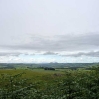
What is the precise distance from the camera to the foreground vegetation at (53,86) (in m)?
10.7

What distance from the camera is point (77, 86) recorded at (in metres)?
11.9

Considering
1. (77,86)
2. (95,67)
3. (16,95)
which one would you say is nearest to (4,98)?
(16,95)

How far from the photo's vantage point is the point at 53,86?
506 inches

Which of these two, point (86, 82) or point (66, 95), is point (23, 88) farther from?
point (86, 82)

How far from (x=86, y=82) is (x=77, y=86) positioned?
147cm

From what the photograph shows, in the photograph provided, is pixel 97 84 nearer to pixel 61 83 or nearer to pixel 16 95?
pixel 61 83

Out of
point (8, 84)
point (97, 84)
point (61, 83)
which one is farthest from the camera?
point (97, 84)

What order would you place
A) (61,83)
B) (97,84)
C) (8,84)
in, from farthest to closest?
(97,84) < (61,83) < (8,84)

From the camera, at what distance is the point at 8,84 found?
11.4 meters

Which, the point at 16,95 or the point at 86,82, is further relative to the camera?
the point at 86,82

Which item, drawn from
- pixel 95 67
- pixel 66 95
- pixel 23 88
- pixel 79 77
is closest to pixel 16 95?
pixel 23 88

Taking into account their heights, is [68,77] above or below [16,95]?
above

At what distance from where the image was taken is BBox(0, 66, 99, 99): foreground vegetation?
10727mm

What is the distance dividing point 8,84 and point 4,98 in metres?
0.91
